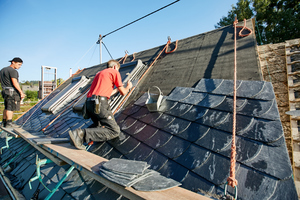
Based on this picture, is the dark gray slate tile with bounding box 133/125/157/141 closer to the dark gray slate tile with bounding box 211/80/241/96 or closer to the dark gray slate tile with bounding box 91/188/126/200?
the dark gray slate tile with bounding box 91/188/126/200

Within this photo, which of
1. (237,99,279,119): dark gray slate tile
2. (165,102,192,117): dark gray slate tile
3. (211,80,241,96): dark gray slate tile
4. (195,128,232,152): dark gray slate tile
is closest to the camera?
(195,128,232,152): dark gray slate tile

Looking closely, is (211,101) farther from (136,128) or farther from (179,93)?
(136,128)

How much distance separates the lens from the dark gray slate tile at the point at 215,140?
5.32 ft

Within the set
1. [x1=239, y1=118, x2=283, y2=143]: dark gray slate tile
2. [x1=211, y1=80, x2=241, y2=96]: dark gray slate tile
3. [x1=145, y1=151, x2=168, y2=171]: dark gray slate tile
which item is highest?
[x1=211, y1=80, x2=241, y2=96]: dark gray slate tile

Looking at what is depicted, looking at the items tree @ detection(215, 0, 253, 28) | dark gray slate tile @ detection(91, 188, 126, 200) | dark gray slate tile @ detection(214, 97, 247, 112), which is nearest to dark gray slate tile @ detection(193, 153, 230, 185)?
dark gray slate tile @ detection(214, 97, 247, 112)

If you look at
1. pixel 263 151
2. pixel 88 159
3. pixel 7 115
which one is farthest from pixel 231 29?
pixel 7 115

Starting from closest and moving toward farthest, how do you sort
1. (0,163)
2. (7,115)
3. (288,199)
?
(288,199) < (0,163) < (7,115)

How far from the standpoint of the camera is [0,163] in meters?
3.80

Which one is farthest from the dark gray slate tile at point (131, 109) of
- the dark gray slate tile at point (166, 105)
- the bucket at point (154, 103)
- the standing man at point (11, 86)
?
the standing man at point (11, 86)

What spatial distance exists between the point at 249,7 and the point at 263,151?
23.4 metres

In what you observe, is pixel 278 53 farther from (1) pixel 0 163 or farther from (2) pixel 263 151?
(1) pixel 0 163

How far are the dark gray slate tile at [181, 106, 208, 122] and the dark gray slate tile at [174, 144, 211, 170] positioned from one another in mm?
446

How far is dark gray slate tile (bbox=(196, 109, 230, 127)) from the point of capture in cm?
188

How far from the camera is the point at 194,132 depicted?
192cm
